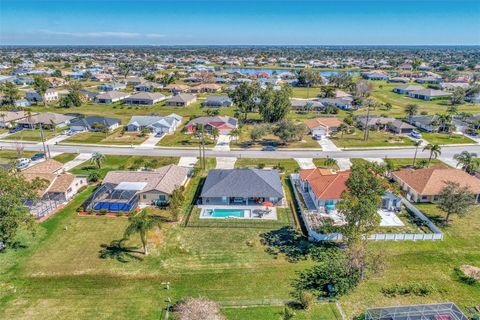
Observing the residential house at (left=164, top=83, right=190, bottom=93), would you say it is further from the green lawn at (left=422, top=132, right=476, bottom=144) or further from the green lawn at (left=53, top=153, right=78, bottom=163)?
the green lawn at (left=422, top=132, right=476, bottom=144)

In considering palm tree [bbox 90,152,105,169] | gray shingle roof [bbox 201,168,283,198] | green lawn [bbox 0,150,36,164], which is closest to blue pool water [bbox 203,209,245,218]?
gray shingle roof [bbox 201,168,283,198]

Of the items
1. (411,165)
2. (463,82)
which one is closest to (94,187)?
(411,165)

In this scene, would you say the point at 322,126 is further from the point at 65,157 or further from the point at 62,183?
the point at 62,183

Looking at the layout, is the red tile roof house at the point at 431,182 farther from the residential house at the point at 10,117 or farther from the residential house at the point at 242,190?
the residential house at the point at 10,117

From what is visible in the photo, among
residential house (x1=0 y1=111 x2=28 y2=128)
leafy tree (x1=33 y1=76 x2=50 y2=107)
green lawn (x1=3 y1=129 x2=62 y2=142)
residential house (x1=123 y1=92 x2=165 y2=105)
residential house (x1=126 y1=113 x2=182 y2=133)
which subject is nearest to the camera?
green lawn (x1=3 y1=129 x2=62 y2=142)

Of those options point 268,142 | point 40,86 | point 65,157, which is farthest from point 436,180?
point 40,86

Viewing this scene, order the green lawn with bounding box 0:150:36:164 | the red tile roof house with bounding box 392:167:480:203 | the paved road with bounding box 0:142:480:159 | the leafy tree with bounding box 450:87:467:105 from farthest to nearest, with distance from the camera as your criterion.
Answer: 1. the leafy tree with bounding box 450:87:467:105
2. the paved road with bounding box 0:142:480:159
3. the green lawn with bounding box 0:150:36:164
4. the red tile roof house with bounding box 392:167:480:203

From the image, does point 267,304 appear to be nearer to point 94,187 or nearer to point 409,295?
point 409,295
